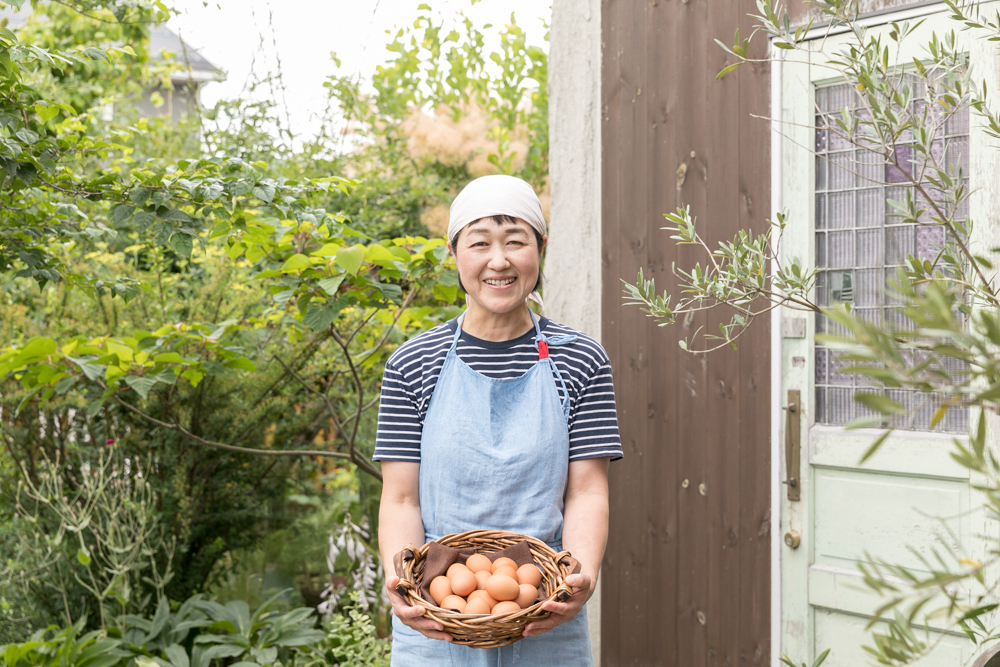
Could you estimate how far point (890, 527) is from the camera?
2.53 m

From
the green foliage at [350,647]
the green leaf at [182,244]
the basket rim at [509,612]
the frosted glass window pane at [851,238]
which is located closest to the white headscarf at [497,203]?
the basket rim at [509,612]

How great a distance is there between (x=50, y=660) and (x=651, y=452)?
2.46 m

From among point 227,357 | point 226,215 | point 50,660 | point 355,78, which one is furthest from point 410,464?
point 355,78

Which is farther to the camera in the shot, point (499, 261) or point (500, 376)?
point (500, 376)

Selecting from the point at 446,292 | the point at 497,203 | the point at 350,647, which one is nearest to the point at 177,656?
the point at 350,647

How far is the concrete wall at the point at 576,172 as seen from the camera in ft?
11.0

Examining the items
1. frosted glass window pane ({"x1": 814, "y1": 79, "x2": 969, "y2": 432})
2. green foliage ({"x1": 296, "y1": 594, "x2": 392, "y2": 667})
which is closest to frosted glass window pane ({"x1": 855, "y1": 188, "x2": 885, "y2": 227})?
frosted glass window pane ({"x1": 814, "y1": 79, "x2": 969, "y2": 432})

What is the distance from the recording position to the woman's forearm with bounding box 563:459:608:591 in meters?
1.81

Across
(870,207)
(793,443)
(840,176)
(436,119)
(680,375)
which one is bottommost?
(793,443)

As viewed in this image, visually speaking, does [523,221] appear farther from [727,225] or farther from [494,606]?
[727,225]

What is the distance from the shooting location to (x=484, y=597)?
1643 millimetres

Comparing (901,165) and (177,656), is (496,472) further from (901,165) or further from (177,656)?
(177,656)

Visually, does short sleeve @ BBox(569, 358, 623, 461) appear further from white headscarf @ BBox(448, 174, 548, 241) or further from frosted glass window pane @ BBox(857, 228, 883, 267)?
frosted glass window pane @ BBox(857, 228, 883, 267)

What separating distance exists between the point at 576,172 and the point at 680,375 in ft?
3.20
